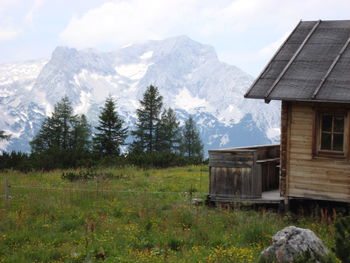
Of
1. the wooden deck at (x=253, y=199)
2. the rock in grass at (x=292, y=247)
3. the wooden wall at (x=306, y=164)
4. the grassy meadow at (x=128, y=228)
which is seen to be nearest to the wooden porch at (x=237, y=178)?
the wooden deck at (x=253, y=199)

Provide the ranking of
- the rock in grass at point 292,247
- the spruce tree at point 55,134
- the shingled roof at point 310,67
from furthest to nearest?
the spruce tree at point 55,134
the shingled roof at point 310,67
the rock in grass at point 292,247

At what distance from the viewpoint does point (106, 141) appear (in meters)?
52.1

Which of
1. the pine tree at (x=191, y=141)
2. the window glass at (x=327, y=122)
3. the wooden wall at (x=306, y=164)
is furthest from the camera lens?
the pine tree at (x=191, y=141)

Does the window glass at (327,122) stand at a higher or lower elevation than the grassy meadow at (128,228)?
higher

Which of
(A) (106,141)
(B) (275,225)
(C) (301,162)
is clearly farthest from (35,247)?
(A) (106,141)

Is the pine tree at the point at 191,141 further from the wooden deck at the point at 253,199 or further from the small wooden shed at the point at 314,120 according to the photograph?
the small wooden shed at the point at 314,120

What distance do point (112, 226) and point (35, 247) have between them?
7.23 ft

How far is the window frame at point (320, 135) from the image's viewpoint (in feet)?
40.5

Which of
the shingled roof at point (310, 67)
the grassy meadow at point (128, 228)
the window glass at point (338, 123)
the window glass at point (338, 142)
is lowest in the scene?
the grassy meadow at point (128, 228)

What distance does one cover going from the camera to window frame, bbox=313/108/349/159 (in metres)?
12.3

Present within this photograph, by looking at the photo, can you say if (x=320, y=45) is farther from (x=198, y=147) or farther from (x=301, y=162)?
(x=198, y=147)

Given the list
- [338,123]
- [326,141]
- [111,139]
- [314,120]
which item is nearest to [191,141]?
[111,139]

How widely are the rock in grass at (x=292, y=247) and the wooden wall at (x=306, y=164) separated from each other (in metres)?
4.95

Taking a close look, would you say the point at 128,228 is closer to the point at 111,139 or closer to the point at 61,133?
the point at 111,139
